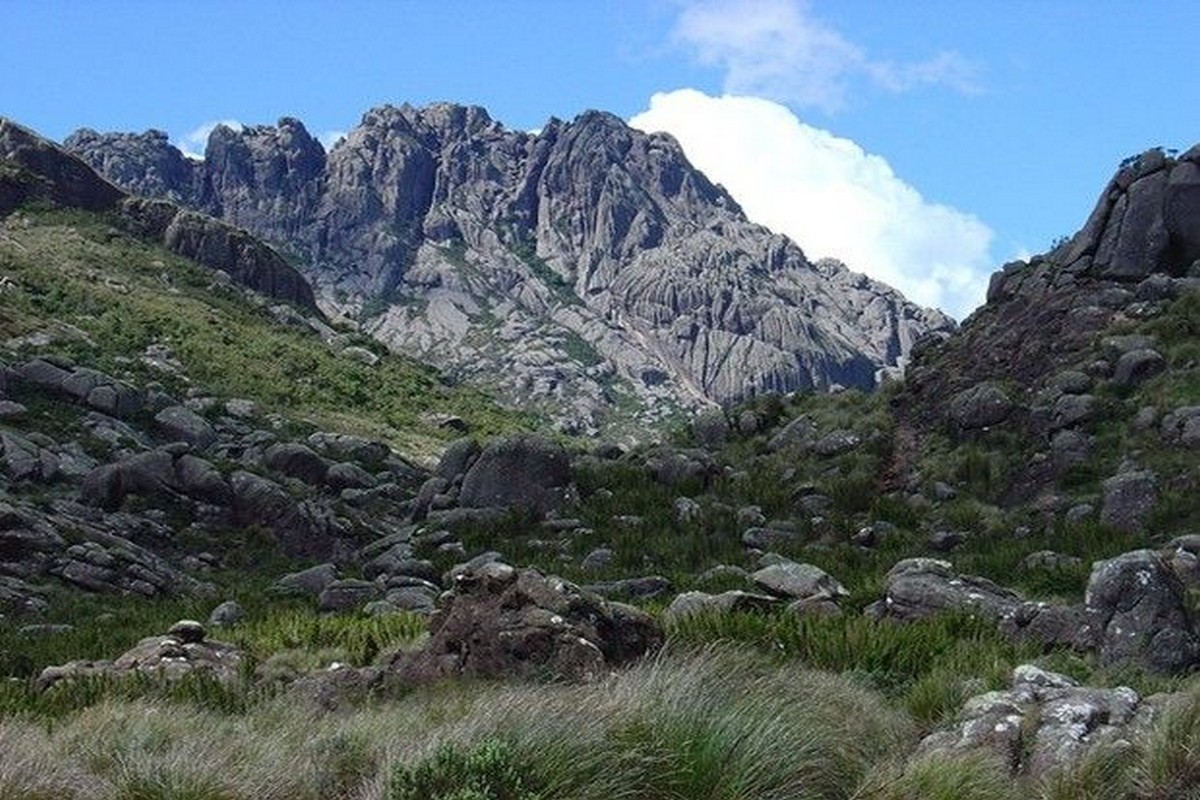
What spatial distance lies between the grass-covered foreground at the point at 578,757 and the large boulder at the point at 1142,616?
138 inches

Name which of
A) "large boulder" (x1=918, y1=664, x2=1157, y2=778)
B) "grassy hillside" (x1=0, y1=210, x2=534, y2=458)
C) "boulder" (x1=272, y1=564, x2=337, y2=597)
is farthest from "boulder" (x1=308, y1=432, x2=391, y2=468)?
"large boulder" (x1=918, y1=664, x2=1157, y2=778)

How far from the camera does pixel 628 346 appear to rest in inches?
7854

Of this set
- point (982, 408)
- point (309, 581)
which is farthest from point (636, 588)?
point (982, 408)

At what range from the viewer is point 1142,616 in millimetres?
10141

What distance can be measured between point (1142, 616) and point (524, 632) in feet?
18.7

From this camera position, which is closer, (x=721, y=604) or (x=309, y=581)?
(x=721, y=604)

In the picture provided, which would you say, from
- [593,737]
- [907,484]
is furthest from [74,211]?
[593,737]

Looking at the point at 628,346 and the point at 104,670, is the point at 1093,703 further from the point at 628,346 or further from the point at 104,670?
the point at 628,346

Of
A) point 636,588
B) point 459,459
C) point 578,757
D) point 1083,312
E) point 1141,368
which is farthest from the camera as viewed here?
point 459,459

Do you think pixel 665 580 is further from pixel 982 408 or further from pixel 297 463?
pixel 297 463

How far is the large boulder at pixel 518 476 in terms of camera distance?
24.7 metres

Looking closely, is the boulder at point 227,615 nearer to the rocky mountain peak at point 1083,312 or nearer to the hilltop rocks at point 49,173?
the rocky mountain peak at point 1083,312

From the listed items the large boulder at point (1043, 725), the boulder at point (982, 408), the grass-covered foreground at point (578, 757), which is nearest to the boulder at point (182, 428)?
the boulder at point (982, 408)

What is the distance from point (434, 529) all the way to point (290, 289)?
63047 millimetres
